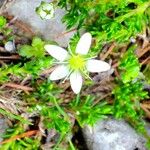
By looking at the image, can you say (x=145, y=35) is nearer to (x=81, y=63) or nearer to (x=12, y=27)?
(x=81, y=63)

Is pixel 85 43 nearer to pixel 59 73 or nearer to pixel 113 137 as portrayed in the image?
pixel 59 73

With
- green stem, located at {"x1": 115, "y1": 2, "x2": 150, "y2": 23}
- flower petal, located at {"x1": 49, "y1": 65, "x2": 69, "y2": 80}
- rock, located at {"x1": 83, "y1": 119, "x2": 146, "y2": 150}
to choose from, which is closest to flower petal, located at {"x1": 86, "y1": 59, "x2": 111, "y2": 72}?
flower petal, located at {"x1": 49, "y1": 65, "x2": 69, "y2": 80}

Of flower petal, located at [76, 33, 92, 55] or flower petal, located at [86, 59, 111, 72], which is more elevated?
flower petal, located at [76, 33, 92, 55]

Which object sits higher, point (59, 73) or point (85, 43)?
point (85, 43)

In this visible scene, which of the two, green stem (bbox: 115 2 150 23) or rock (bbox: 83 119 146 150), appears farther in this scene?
rock (bbox: 83 119 146 150)

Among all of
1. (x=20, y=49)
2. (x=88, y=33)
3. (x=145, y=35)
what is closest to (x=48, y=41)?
(x=20, y=49)

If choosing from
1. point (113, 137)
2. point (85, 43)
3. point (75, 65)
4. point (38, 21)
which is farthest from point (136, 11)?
point (113, 137)

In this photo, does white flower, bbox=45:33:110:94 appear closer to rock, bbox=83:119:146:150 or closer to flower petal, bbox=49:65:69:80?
flower petal, bbox=49:65:69:80
